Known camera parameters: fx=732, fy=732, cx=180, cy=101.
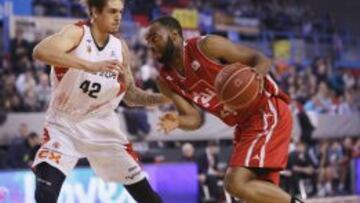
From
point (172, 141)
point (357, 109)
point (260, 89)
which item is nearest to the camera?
point (260, 89)

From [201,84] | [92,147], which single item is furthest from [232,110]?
[92,147]

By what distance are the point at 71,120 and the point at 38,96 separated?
7.21 metres

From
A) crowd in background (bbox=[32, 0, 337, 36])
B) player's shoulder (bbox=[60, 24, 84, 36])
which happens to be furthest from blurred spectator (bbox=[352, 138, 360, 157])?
player's shoulder (bbox=[60, 24, 84, 36])

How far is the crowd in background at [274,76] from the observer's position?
12.2 meters

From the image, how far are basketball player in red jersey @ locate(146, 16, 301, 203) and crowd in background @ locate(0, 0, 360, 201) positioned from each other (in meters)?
5.57

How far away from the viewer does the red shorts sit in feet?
18.0

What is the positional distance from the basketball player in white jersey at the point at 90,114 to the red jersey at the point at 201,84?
0.39m

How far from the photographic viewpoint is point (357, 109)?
19.0 m

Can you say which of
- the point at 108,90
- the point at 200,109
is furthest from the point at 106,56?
the point at 200,109

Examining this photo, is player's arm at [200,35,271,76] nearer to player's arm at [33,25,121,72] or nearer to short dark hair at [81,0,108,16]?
player's arm at [33,25,121,72]

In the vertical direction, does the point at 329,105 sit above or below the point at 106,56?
below

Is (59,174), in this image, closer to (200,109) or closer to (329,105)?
(200,109)

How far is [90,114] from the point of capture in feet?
18.9

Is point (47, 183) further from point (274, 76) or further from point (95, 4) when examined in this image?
point (274, 76)
